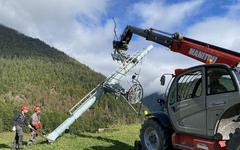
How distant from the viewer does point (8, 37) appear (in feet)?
599

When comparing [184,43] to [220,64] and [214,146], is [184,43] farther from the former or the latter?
[214,146]

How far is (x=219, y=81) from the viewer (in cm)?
1090

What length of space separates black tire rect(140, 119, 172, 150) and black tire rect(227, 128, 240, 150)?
2850 millimetres

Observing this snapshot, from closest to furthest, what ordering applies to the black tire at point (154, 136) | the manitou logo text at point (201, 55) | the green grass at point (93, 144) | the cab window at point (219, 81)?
1. the cab window at point (219, 81)
2. the manitou logo text at point (201, 55)
3. the black tire at point (154, 136)
4. the green grass at point (93, 144)

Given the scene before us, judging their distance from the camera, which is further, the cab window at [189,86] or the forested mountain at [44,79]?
the forested mountain at [44,79]

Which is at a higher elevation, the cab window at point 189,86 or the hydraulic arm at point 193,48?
the hydraulic arm at point 193,48

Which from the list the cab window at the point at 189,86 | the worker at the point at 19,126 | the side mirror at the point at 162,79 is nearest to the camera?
the cab window at the point at 189,86

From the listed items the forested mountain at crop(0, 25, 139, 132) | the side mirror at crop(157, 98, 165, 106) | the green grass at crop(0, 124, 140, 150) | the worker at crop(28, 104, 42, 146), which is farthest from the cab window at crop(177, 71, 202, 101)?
the forested mountain at crop(0, 25, 139, 132)

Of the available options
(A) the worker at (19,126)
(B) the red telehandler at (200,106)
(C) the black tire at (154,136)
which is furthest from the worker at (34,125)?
(C) the black tire at (154,136)

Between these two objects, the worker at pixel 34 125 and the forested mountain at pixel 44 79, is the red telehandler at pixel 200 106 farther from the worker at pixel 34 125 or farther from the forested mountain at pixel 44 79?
the forested mountain at pixel 44 79

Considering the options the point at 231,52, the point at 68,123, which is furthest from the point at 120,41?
the point at 231,52

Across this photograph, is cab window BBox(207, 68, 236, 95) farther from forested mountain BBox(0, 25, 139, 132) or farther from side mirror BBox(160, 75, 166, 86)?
forested mountain BBox(0, 25, 139, 132)

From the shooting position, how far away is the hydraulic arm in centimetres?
1157

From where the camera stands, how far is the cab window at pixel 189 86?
11586 millimetres
